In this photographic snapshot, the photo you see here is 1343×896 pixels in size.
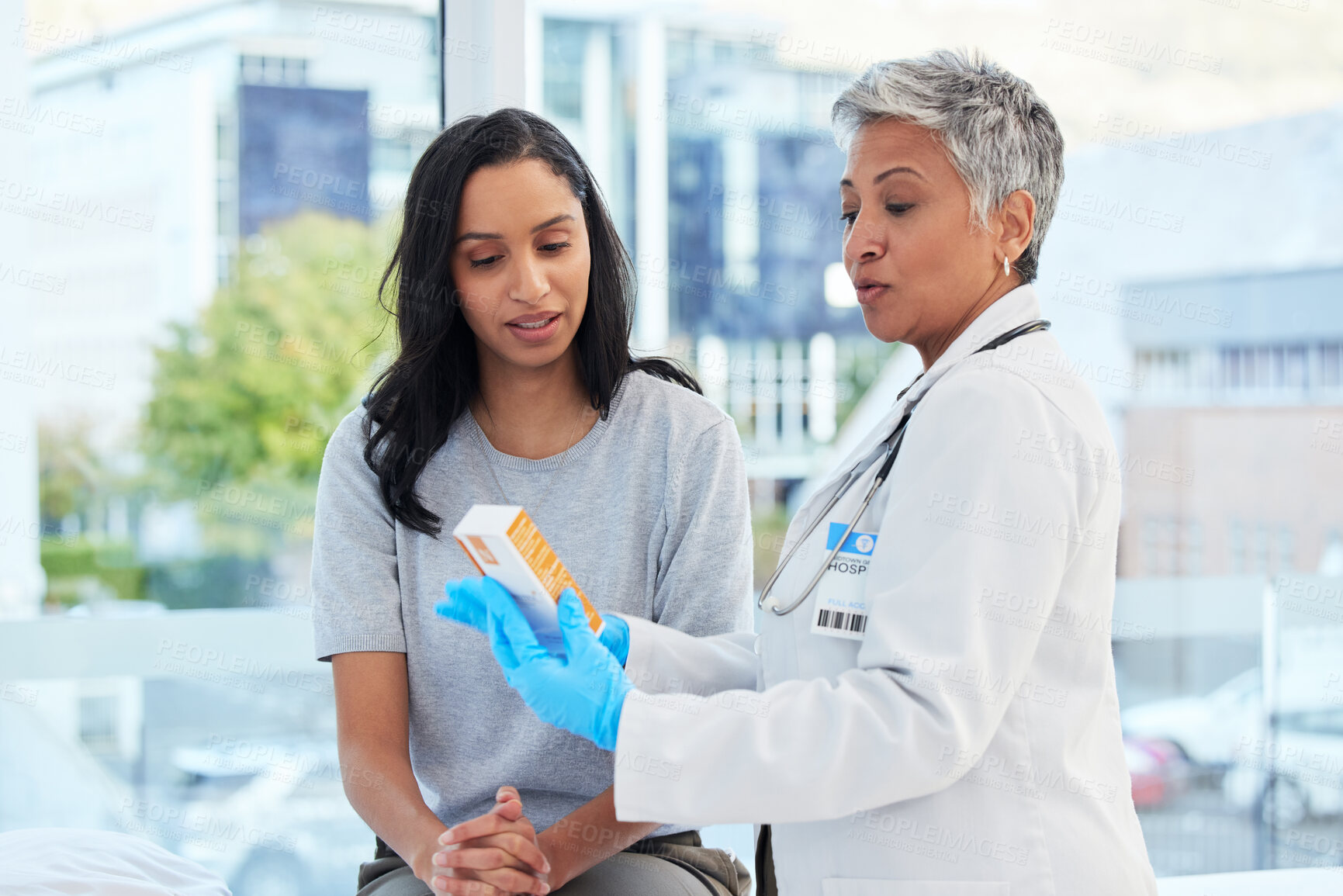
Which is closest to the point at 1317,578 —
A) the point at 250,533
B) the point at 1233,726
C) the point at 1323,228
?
the point at 1233,726

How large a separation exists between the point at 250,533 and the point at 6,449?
667 mm

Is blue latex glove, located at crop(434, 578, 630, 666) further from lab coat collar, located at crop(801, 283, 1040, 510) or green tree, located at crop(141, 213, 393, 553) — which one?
green tree, located at crop(141, 213, 393, 553)

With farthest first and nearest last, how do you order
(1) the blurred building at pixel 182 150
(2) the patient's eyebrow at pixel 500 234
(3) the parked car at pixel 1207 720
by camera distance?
(3) the parked car at pixel 1207 720 → (1) the blurred building at pixel 182 150 → (2) the patient's eyebrow at pixel 500 234

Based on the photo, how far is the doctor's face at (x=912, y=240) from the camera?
1.04 m

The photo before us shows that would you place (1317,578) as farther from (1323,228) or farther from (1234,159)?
(1234,159)

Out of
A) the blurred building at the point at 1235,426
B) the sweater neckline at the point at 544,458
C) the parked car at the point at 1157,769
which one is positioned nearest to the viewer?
the sweater neckline at the point at 544,458

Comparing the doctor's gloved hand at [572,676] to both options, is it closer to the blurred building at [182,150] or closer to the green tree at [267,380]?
the blurred building at [182,150]

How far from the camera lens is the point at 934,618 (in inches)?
34.2

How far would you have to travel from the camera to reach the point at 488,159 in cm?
131

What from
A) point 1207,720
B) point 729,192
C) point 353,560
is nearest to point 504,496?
point 353,560

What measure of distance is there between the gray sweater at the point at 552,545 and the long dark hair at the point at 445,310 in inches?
1.3

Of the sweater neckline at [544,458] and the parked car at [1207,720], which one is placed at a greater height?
the sweater neckline at [544,458]

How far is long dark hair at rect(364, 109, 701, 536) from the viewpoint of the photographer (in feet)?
4.32

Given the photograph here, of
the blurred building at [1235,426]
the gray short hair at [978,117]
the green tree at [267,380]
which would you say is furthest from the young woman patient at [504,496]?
the blurred building at [1235,426]
